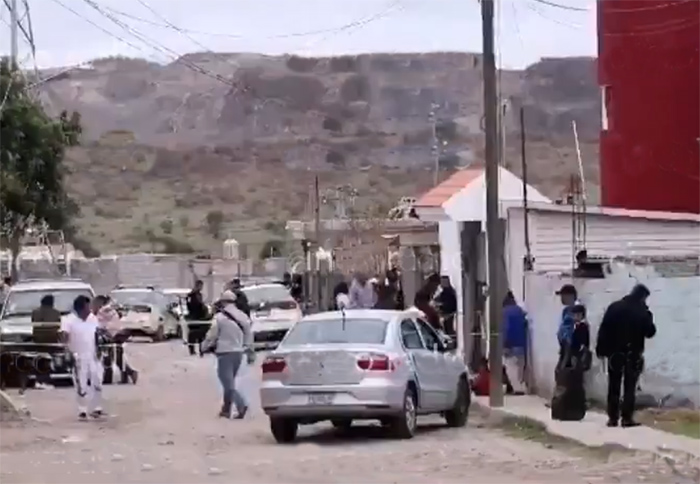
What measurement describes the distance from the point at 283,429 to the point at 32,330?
11.0 metres

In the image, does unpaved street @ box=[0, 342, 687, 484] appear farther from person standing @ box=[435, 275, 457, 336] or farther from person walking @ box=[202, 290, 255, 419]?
person standing @ box=[435, 275, 457, 336]

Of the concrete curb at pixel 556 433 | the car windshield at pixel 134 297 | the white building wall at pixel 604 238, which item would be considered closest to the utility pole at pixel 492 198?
the concrete curb at pixel 556 433

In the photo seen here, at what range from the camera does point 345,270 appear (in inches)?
2339

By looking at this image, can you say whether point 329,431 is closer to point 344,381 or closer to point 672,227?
point 344,381

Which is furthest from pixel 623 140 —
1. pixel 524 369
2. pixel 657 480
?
pixel 657 480

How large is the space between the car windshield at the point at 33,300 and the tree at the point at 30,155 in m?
1.84

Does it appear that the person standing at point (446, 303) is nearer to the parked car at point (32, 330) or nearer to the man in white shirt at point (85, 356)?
the parked car at point (32, 330)

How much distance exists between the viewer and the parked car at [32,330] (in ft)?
Result: 93.1

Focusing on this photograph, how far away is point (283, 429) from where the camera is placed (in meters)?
18.7

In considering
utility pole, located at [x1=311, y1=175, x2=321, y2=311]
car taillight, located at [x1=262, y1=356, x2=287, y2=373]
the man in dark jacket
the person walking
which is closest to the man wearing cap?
the man in dark jacket

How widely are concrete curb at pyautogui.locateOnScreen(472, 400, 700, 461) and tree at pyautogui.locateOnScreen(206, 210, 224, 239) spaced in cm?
7342

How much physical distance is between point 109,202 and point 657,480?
286ft

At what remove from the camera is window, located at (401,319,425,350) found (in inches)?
758

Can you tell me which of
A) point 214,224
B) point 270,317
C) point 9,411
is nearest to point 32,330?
point 9,411
